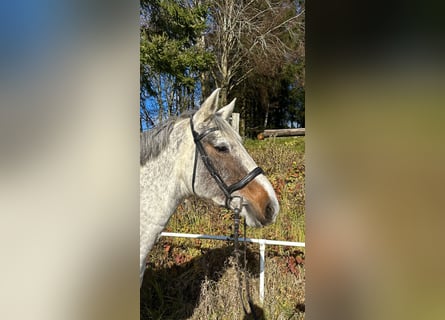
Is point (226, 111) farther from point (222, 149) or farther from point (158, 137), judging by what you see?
point (158, 137)

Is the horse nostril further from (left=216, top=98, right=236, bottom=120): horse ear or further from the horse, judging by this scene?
(left=216, top=98, right=236, bottom=120): horse ear

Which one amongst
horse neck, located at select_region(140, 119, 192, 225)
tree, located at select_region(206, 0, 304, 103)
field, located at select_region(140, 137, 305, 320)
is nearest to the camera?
horse neck, located at select_region(140, 119, 192, 225)

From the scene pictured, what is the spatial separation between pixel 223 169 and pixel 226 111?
27 centimetres

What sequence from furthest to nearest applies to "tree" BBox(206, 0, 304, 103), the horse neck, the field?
the field → "tree" BBox(206, 0, 304, 103) → the horse neck

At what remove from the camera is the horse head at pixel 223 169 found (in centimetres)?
147

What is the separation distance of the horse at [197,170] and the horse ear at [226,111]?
0.05 meters

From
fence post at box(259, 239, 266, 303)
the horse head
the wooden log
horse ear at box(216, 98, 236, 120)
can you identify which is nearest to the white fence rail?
fence post at box(259, 239, 266, 303)

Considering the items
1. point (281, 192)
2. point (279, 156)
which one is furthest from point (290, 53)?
point (281, 192)

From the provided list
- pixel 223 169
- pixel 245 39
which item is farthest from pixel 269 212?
pixel 245 39

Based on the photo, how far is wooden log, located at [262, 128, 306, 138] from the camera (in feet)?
5.12
